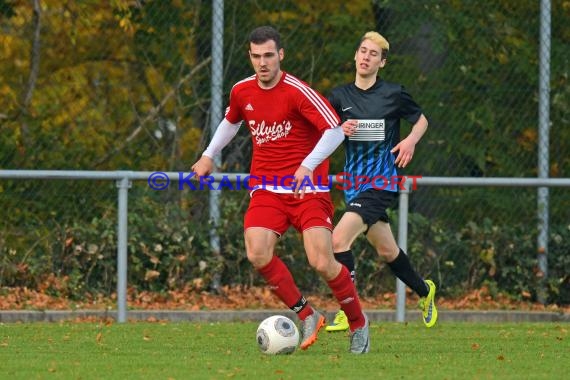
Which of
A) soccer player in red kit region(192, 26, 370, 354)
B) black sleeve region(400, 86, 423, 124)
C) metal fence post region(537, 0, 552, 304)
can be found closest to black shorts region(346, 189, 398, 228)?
black sleeve region(400, 86, 423, 124)

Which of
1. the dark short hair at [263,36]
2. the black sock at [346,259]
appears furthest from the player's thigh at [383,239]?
the dark short hair at [263,36]

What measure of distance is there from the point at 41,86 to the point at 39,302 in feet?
6.54

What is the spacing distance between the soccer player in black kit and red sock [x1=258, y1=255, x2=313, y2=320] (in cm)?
115

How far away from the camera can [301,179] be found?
8.62 m

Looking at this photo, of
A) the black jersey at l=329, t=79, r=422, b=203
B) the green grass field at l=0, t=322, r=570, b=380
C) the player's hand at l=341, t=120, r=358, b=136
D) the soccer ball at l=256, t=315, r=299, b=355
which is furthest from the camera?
the black jersey at l=329, t=79, r=422, b=203

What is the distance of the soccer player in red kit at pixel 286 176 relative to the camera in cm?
884

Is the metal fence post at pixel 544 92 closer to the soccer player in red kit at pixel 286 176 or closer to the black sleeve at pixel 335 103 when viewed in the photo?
the black sleeve at pixel 335 103

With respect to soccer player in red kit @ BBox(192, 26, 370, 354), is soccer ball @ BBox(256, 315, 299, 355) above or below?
below

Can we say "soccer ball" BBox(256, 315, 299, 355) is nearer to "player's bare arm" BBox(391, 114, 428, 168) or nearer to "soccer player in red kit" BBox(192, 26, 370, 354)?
"soccer player in red kit" BBox(192, 26, 370, 354)

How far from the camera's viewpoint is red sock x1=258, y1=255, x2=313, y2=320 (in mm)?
9047

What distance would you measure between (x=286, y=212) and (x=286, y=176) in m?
0.22

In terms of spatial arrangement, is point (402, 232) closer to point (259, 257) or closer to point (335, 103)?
point (335, 103)

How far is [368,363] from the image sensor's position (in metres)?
8.47

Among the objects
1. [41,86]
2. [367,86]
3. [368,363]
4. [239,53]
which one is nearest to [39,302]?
[41,86]
